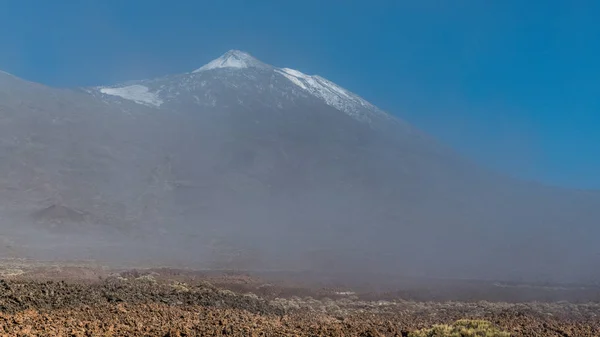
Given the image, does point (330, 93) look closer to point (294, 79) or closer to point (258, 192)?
point (294, 79)

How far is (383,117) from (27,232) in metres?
128

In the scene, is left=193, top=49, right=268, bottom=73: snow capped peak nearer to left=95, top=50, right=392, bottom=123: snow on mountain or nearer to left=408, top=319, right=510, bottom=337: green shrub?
left=95, top=50, right=392, bottom=123: snow on mountain

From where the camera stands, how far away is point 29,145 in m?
95.6

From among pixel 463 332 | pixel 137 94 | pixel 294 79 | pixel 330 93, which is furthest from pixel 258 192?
pixel 463 332

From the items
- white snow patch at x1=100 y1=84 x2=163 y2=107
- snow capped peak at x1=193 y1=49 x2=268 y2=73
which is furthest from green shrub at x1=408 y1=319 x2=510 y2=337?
snow capped peak at x1=193 y1=49 x2=268 y2=73

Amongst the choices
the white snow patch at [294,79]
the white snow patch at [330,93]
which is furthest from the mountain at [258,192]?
the white snow patch at [294,79]

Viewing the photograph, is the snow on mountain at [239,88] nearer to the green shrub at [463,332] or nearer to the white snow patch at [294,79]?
the white snow patch at [294,79]

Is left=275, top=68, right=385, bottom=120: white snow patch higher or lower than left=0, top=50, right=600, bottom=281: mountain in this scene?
higher

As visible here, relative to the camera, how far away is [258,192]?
101688mm

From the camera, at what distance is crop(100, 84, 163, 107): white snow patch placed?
5955 inches

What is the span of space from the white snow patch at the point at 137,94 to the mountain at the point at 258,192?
726 millimetres

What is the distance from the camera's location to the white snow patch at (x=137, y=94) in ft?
496

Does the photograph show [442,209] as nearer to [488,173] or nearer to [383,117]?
[488,173]

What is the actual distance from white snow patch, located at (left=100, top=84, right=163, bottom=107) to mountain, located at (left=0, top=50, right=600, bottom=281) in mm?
726
